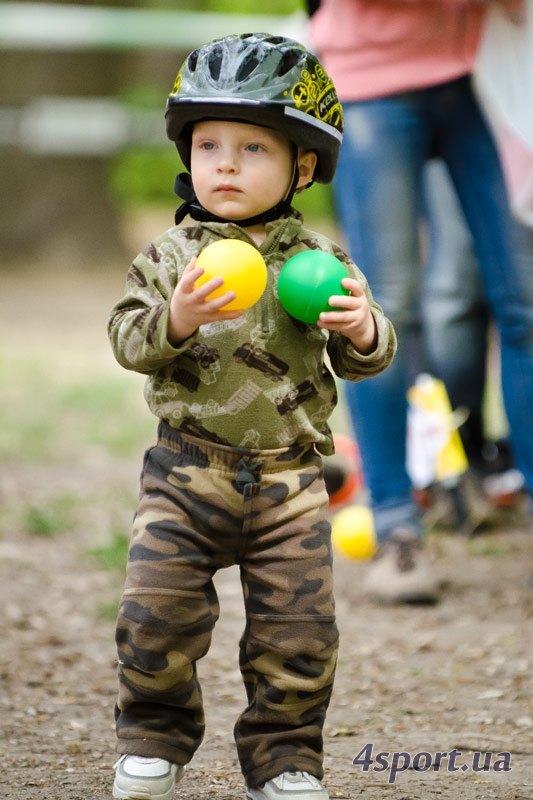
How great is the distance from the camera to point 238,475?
8.45 ft

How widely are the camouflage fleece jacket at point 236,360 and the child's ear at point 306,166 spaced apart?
142 mm

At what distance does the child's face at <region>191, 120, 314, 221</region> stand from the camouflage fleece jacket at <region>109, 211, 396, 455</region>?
49mm

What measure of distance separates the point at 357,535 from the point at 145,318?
2482 millimetres

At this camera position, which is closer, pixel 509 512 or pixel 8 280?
pixel 509 512

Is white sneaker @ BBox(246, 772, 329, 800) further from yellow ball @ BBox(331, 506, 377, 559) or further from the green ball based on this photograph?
yellow ball @ BBox(331, 506, 377, 559)

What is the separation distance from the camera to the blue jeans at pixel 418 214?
13.6 feet

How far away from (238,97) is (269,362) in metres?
0.53

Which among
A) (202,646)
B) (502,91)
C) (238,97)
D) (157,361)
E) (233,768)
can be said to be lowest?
(233,768)

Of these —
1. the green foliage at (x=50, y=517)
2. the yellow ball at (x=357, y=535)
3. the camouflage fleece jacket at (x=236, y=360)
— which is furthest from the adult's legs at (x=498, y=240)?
the green foliage at (x=50, y=517)

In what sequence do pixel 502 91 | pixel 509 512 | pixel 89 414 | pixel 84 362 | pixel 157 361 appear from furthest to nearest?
pixel 84 362 < pixel 89 414 < pixel 509 512 < pixel 502 91 < pixel 157 361

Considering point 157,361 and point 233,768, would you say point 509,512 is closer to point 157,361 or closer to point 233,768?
point 233,768

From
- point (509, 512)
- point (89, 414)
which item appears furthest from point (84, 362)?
point (509, 512)

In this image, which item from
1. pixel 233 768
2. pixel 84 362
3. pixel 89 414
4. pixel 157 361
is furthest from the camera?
pixel 84 362

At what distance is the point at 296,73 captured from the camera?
2617 millimetres
